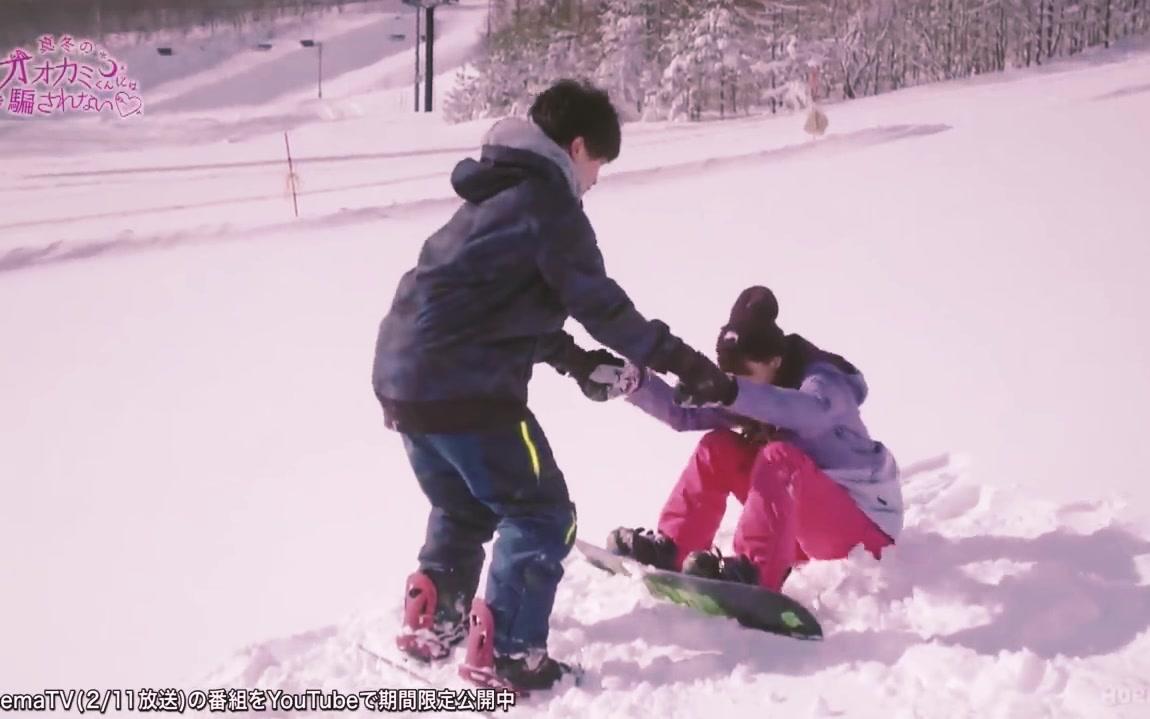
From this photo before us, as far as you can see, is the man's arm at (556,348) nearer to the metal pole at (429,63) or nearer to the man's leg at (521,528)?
the man's leg at (521,528)

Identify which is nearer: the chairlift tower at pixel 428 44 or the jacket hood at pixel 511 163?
the jacket hood at pixel 511 163

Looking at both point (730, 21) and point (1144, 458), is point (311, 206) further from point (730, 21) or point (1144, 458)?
point (1144, 458)

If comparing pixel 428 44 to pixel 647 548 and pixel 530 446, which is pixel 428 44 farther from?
pixel 530 446

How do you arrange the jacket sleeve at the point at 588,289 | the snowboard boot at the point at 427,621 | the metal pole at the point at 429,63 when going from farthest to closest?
the metal pole at the point at 429,63 → the snowboard boot at the point at 427,621 → the jacket sleeve at the point at 588,289

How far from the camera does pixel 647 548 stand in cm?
173

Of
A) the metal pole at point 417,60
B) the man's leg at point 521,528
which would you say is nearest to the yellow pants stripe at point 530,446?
the man's leg at point 521,528

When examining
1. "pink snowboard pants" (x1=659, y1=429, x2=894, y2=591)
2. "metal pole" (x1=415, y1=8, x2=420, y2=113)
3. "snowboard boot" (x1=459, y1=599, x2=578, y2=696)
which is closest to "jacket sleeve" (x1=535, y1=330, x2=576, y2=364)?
"pink snowboard pants" (x1=659, y1=429, x2=894, y2=591)

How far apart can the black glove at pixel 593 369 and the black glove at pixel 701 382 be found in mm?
145

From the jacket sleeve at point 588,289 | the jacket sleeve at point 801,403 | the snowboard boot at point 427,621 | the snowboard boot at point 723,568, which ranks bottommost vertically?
the snowboard boot at point 427,621

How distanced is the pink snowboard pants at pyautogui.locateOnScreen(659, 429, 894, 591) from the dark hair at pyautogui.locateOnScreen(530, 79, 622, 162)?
620 millimetres

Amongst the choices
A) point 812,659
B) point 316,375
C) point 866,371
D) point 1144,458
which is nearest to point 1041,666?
point 812,659

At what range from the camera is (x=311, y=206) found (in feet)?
19.1

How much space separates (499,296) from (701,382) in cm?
34

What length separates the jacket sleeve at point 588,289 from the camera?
1343mm
